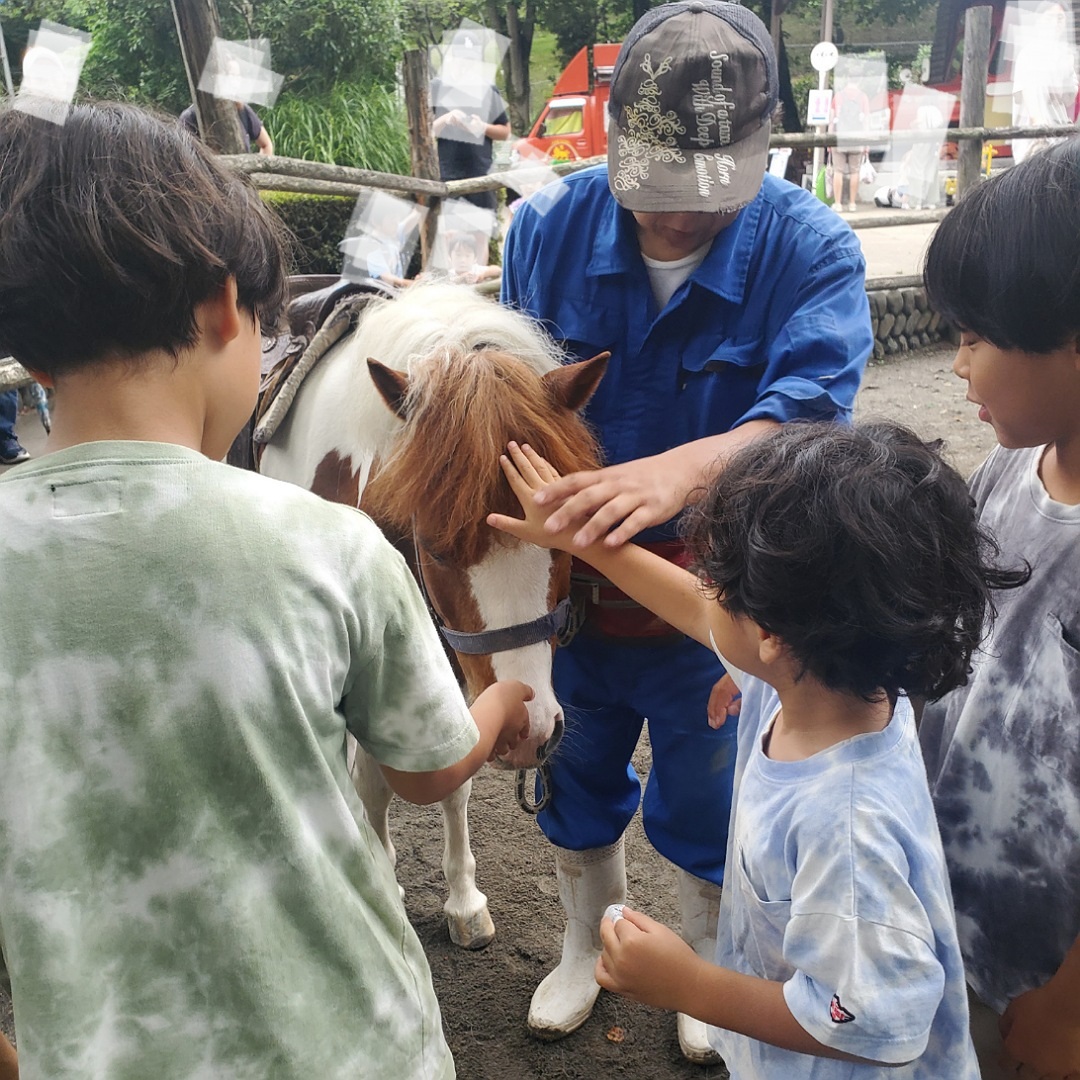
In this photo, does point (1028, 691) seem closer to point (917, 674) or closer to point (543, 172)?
point (917, 674)

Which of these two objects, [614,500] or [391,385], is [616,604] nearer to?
[614,500]

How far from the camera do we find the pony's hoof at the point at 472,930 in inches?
93.2

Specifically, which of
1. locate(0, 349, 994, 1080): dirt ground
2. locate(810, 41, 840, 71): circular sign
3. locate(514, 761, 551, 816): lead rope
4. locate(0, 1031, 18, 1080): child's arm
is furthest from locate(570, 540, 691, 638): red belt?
locate(810, 41, 840, 71): circular sign

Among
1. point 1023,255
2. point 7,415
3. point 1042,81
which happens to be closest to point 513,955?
point 1023,255

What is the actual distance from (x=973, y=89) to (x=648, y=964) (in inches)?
383

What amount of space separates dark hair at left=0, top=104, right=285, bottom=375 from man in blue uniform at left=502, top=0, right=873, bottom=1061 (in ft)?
2.20

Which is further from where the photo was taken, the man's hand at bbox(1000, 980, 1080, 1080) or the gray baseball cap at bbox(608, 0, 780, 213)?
the gray baseball cap at bbox(608, 0, 780, 213)

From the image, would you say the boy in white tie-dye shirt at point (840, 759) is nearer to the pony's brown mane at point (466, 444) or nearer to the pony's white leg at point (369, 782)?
the pony's brown mane at point (466, 444)

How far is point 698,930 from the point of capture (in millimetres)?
1992

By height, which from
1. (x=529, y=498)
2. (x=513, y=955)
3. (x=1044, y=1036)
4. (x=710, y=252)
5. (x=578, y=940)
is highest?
(x=710, y=252)

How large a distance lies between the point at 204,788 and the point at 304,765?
0.31 feet

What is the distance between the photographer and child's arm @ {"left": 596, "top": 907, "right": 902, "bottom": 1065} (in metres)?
0.98

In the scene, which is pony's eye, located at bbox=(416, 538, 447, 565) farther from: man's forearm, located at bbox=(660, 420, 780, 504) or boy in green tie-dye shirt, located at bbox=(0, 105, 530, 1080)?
boy in green tie-dye shirt, located at bbox=(0, 105, 530, 1080)

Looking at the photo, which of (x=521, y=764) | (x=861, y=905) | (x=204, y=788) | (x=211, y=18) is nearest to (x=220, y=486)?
(x=204, y=788)
